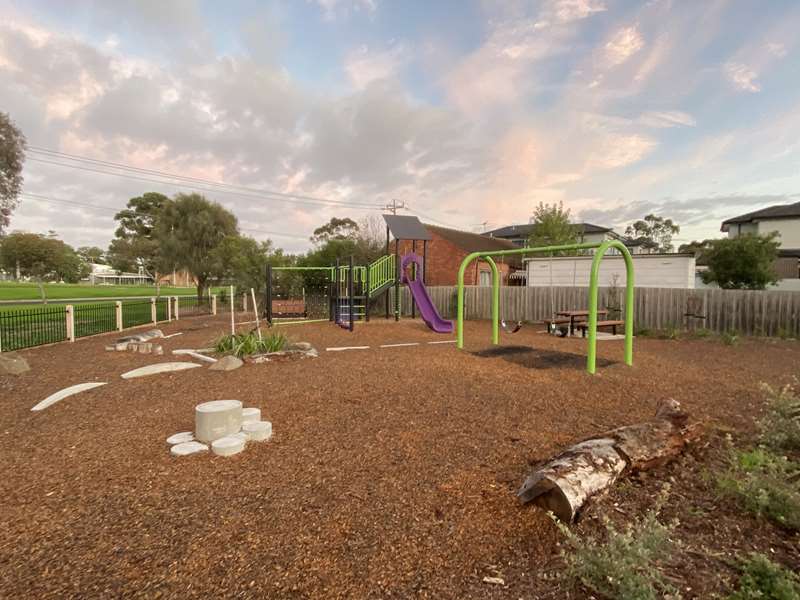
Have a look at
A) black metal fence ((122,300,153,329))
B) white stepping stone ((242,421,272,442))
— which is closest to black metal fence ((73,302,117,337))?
black metal fence ((122,300,153,329))

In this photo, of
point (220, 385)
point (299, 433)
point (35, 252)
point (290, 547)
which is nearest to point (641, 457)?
point (290, 547)

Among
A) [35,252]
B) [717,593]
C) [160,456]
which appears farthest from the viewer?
[35,252]

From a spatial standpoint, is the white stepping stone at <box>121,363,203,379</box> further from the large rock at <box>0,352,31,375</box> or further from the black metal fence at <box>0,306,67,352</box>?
the black metal fence at <box>0,306,67,352</box>

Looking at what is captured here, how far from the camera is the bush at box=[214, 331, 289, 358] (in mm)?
7641

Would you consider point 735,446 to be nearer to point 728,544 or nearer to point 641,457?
point 641,457

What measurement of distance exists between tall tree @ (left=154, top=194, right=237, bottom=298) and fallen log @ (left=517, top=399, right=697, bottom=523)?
25751 mm

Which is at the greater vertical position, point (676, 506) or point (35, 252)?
point (35, 252)

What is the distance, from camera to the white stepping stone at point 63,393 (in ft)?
16.9

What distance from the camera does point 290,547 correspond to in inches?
91.6

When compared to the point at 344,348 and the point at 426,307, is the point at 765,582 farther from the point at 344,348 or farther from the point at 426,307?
the point at 426,307

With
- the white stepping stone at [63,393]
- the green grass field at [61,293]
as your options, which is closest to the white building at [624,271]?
the white stepping stone at [63,393]

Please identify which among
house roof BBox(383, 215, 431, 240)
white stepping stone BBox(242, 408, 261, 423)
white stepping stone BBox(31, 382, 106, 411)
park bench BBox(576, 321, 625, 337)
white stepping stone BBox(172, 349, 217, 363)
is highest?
house roof BBox(383, 215, 431, 240)

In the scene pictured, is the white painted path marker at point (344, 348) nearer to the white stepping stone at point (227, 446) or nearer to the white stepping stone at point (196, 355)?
the white stepping stone at point (196, 355)

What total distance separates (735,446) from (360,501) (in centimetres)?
340
